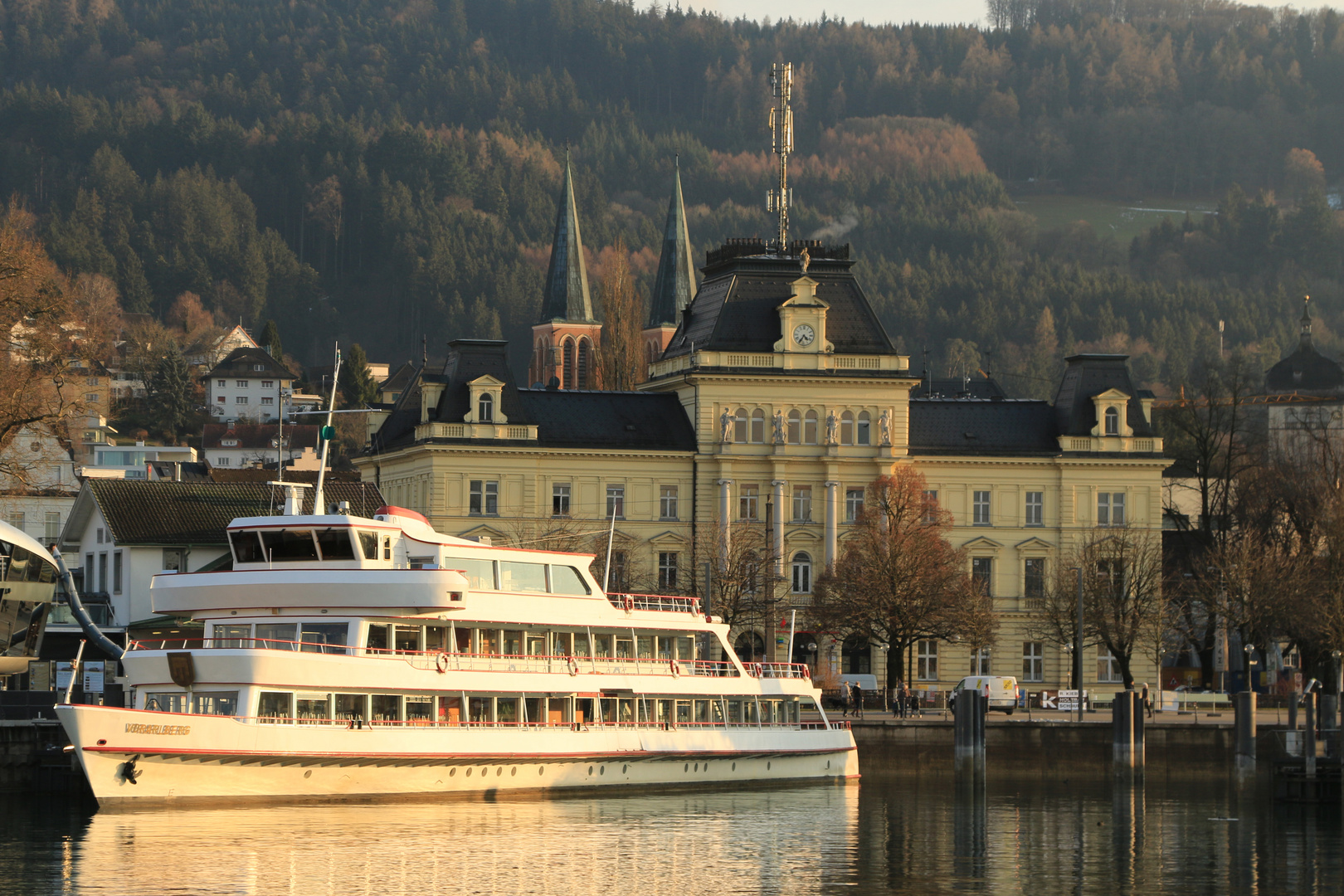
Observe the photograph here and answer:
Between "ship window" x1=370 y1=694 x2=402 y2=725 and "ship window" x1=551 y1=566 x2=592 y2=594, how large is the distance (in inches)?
225

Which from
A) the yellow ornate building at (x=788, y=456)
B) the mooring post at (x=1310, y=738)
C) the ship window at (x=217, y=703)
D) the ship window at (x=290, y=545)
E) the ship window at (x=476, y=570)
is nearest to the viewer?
the ship window at (x=217, y=703)

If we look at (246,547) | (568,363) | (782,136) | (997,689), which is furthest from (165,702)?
(568,363)

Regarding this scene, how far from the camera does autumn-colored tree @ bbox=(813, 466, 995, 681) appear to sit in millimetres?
81875

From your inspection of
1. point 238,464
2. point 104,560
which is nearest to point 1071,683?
point 104,560

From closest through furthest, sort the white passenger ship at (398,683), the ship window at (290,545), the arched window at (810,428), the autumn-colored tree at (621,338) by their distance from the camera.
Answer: the white passenger ship at (398,683) < the ship window at (290,545) < the arched window at (810,428) < the autumn-colored tree at (621,338)

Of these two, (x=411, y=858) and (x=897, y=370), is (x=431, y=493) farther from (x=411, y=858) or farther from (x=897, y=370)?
(x=411, y=858)

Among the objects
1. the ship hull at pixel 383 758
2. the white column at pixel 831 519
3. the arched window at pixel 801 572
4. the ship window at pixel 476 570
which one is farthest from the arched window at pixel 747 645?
the ship window at pixel 476 570

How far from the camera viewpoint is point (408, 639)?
53.3 m

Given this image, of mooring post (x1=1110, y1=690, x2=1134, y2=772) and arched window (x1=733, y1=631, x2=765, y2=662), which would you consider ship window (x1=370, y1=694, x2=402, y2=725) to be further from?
arched window (x1=733, y1=631, x2=765, y2=662)

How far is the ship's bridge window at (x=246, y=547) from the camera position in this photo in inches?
2066

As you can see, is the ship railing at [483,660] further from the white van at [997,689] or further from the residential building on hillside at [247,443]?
the residential building on hillside at [247,443]

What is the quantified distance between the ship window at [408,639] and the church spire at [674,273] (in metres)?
99.3

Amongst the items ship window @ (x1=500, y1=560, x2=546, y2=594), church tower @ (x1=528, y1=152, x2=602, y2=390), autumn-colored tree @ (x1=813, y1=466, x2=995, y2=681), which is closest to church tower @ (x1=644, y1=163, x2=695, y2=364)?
church tower @ (x1=528, y1=152, x2=602, y2=390)

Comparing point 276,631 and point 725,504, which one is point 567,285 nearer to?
point 725,504
